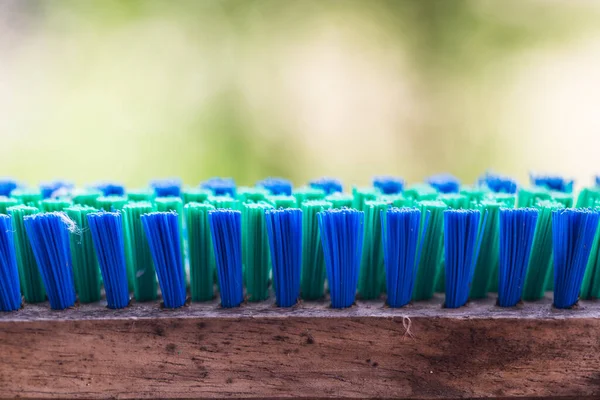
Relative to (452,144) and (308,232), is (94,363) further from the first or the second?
(452,144)

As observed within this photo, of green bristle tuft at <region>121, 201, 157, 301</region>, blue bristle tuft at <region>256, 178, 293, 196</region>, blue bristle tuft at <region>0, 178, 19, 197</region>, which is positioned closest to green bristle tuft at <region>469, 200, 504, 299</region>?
blue bristle tuft at <region>256, 178, 293, 196</region>

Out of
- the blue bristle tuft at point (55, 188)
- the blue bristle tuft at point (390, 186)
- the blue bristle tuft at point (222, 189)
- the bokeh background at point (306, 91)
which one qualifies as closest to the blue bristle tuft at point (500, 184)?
the blue bristle tuft at point (390, 186)

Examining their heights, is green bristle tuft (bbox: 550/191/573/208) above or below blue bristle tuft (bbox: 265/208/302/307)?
above

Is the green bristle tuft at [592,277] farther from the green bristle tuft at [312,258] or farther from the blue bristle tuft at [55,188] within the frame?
the blue bristle tuft at [55,188]

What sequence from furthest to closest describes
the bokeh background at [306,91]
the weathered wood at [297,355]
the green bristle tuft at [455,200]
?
the bokeh background at [306,91], the green bristle tuft at [455,200], the weathered wood at [297,355]

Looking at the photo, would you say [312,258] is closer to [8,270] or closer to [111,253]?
[111,253]

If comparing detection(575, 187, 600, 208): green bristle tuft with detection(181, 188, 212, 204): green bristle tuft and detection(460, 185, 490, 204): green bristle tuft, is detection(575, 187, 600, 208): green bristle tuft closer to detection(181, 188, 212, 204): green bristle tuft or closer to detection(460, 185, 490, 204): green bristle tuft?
detection(460, 185, 490, 204): green bristle tuft
